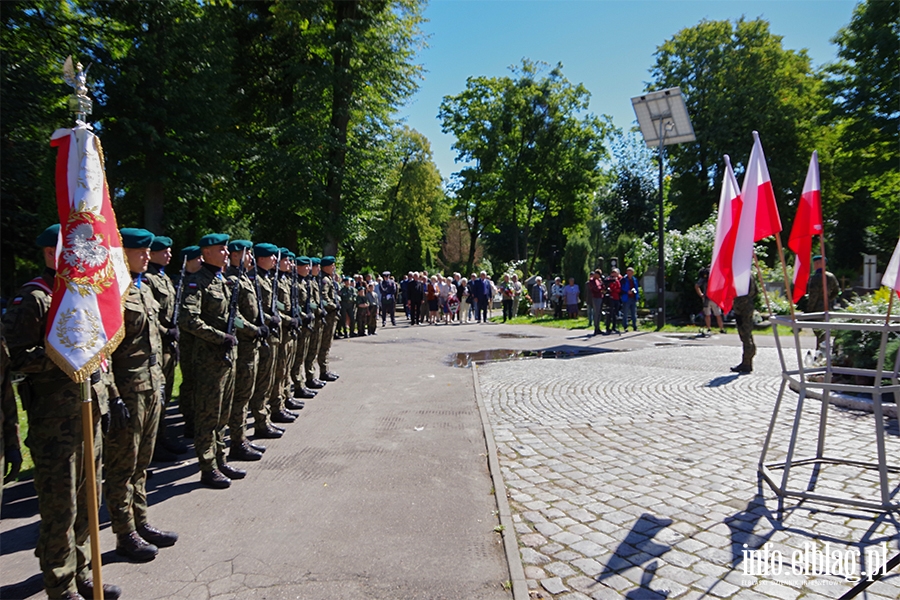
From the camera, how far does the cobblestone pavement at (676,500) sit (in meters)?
3.50

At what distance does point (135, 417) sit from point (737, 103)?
41.3m

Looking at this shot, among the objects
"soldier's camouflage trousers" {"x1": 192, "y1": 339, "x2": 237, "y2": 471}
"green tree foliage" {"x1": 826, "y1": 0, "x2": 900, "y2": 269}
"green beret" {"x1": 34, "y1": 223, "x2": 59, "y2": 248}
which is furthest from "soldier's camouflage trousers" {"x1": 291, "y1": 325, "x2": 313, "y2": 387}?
"green tree foliage" {"x1": 826, "y1": 0, "x2": 900, "y2": 269}

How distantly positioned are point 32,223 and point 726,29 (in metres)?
42.3

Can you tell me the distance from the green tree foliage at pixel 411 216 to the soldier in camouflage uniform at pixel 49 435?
39240mm

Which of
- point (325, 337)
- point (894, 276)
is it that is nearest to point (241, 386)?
point (325, 337)

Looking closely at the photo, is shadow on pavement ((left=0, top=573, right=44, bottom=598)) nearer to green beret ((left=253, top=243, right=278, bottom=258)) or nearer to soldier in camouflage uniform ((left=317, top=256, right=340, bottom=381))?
green beret ((left=253, top=243, right=278, bottom=258))

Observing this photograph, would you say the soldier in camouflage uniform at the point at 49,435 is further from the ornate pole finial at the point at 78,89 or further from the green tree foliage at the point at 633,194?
the green tree foliage at the point at 633,194

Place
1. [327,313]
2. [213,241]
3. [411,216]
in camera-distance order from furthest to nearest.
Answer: [411,216]
[327,313]
[213,241]

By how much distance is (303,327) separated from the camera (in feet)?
28.5

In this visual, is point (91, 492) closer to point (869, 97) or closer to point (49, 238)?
point (49, 238)

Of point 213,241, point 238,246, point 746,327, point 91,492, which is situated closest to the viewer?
point 91,492

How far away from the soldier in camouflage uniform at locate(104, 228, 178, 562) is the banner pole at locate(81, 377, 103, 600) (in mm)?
662

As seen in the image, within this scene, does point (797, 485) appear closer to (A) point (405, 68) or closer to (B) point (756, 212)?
(B) point (756, 212)

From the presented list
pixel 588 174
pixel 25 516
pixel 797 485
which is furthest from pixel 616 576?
pixel 588 174
